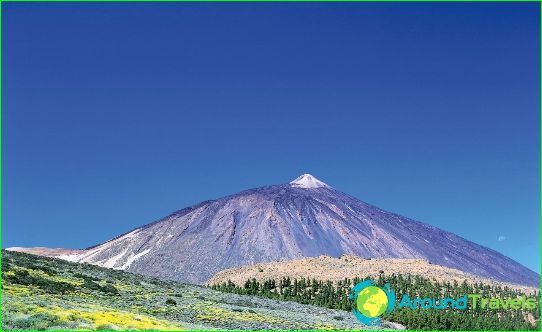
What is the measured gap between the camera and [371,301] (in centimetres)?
6962

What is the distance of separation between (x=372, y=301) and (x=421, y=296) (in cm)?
802

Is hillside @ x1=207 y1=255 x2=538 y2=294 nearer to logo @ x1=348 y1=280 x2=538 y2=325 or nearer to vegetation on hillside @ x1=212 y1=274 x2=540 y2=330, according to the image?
vegetation on hillside @ x1=212 y1=274 x2=540 y2=330

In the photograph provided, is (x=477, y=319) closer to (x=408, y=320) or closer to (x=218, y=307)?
(x=408, y=320)

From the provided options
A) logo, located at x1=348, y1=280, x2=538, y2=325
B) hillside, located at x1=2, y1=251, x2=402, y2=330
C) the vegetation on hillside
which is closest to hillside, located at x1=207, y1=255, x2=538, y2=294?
the vegetation on hillside

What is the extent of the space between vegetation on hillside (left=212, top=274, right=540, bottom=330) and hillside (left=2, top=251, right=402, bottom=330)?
6203 mm

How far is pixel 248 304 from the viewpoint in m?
56.7

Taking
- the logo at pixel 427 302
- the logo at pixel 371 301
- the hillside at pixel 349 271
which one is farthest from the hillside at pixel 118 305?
the hillside at pixel 349 271

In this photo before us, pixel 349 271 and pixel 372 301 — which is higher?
pixel 349 271

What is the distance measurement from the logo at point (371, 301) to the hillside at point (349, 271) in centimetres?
860

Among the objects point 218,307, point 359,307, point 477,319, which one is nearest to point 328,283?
point 359,307

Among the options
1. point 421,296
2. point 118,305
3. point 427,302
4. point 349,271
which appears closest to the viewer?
point 118,305

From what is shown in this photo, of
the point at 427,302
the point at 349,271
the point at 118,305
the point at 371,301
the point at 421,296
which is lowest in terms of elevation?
the point at 118,305

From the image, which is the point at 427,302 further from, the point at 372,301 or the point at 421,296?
the point at 372,301

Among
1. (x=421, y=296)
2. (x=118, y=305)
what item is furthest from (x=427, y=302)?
(x=118, y=305)
